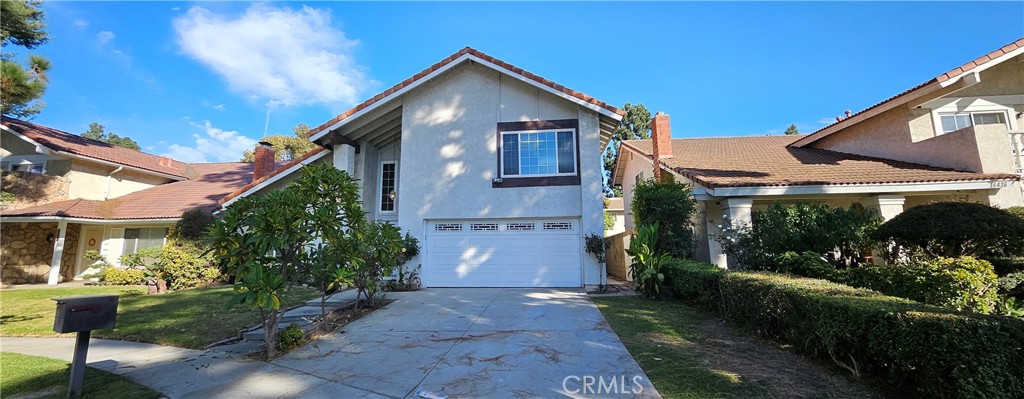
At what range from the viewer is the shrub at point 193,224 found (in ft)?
46.4

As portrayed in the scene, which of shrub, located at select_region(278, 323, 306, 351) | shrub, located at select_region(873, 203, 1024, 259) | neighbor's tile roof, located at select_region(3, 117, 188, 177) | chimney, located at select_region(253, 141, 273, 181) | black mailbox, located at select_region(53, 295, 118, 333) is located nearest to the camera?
black mailbox, located at select_region(53, 295, 118, 333)

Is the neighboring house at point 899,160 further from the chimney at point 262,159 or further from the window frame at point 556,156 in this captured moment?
the chimney at point 262,159

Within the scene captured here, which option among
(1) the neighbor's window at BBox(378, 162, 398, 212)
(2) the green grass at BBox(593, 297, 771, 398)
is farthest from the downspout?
(2) the green grass at BBox(593, 297, 771, 398)

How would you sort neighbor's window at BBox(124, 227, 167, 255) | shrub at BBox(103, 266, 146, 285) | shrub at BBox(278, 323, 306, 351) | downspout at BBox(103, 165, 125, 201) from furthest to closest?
downspout at BBox(103, 165, 125, 201)
neighbor's window at BBox(124, 227, 167, 255)
shrub at BBox(103, 266, 146, 285)
shrub at BBox(278, 323, 306, 351)

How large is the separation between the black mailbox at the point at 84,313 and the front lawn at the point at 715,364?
19.1ft

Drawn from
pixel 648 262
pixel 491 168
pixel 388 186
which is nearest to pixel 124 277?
pixel 388 186

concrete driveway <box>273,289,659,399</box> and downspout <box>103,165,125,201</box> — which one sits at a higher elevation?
downspout <box>103,165,125,201</box>

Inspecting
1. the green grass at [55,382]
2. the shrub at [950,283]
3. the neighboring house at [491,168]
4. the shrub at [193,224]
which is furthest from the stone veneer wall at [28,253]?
the shrub at [950,283]

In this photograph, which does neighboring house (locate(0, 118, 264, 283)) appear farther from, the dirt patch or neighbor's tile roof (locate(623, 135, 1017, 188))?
the dirt patch

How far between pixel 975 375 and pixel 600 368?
2972 millimetres

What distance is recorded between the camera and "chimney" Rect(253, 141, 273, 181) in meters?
15.7

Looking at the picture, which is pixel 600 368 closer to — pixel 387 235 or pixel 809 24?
pixel 387 235

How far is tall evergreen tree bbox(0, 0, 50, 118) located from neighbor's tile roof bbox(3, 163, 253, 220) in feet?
21.9

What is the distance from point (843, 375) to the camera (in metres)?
3.98
